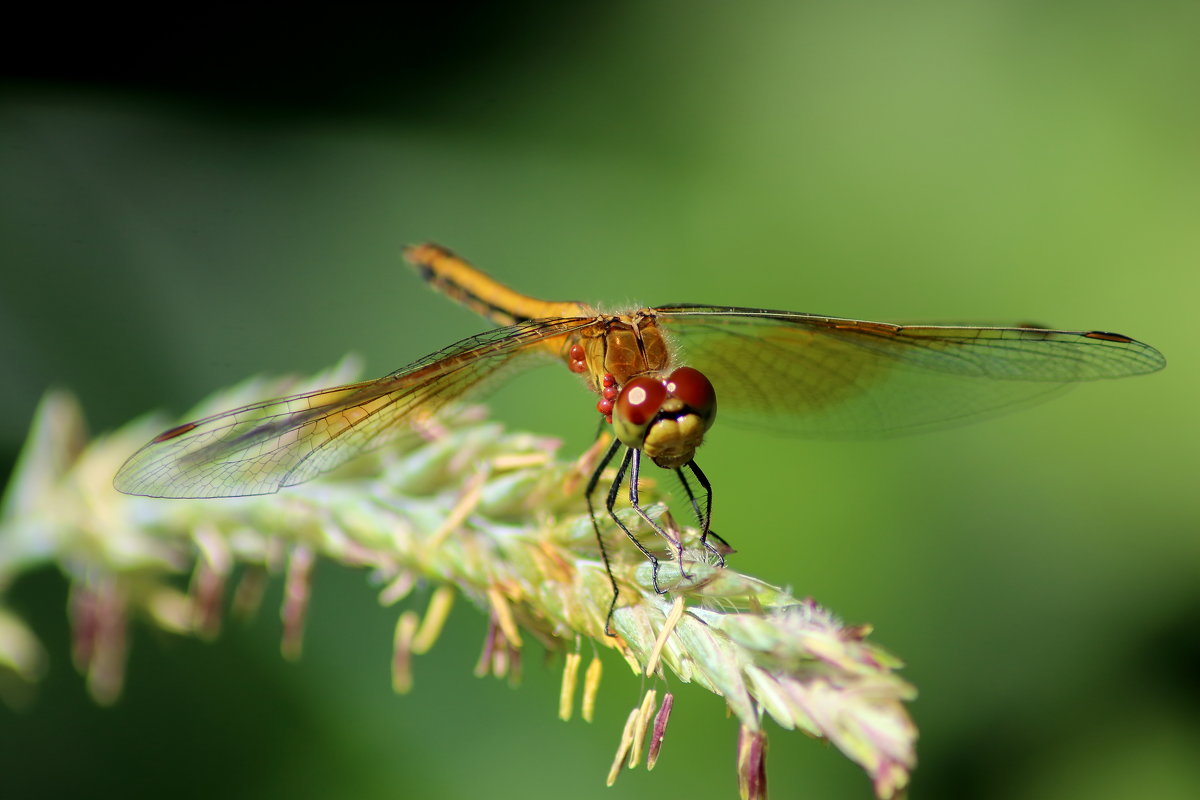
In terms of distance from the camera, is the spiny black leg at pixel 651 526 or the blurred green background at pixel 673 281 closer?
the spiny black leg at pixel 651 526

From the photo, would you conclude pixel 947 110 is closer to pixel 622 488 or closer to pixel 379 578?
pixel 622 488

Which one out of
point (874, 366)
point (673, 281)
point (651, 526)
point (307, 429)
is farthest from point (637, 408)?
point (673, 281)

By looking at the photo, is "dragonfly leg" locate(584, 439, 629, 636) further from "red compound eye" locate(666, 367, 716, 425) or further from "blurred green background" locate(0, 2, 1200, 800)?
"blurred green background" locate(0, 2, 1200, 800)

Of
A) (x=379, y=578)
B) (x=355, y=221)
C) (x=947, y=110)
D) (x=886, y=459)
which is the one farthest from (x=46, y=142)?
(x=947, y=110)

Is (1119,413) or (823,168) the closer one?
(1119,413)

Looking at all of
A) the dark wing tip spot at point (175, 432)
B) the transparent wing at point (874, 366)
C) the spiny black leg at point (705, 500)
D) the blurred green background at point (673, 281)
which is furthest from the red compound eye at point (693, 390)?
the dark wing tip spot at point (175, 432)

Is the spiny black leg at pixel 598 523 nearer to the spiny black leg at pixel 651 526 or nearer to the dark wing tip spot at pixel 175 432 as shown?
the spiny black leg at pixel 651 526

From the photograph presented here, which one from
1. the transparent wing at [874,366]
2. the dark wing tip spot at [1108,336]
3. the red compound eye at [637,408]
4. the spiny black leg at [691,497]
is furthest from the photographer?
the transparent wing at [874,366]

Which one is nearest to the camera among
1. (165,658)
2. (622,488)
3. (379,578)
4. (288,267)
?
(379,578)
